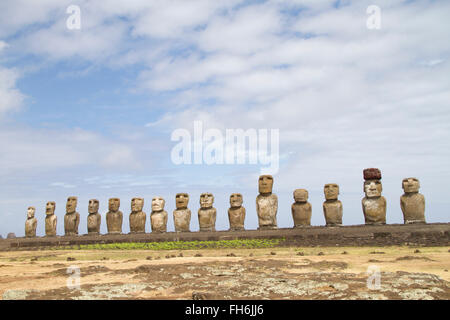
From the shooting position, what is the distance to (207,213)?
22.0 m

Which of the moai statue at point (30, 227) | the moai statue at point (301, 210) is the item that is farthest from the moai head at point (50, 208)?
the moai statue at point (301, 210)

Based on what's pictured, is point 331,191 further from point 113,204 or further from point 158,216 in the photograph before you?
point 113,204

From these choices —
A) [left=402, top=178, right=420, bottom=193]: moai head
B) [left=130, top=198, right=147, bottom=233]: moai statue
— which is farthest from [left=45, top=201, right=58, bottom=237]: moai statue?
[left=402, top=178, right=420, bottom=193]: moai head

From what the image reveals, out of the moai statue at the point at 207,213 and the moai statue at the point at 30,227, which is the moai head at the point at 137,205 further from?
the moai statue at the point at 30,227

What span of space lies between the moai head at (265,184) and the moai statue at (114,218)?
8954mm

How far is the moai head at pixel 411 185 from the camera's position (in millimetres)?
18594

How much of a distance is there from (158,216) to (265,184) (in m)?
6.48

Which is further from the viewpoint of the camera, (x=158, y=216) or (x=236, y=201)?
(x=158, y=216)

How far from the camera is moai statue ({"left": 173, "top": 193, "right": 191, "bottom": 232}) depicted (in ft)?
74.8

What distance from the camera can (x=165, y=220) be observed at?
2369 centimetres

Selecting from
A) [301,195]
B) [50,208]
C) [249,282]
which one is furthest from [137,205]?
[249,282]
